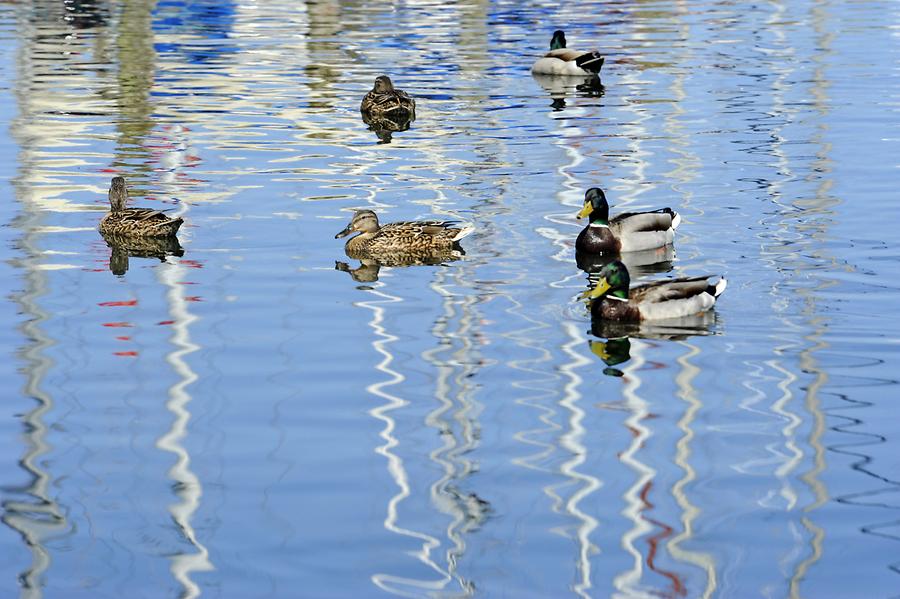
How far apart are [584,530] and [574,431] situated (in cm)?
178

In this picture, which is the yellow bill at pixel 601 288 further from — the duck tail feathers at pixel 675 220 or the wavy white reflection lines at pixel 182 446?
the wavy white reflection lines at pixel 182 446

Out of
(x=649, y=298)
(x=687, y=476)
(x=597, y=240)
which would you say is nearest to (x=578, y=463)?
(x=687, y=476)

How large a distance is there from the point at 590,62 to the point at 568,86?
4.05ft

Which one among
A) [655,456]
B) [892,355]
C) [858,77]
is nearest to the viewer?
[655,456]

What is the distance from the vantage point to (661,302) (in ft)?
45.1

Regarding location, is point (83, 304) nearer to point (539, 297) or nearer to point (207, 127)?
point (539, 297)

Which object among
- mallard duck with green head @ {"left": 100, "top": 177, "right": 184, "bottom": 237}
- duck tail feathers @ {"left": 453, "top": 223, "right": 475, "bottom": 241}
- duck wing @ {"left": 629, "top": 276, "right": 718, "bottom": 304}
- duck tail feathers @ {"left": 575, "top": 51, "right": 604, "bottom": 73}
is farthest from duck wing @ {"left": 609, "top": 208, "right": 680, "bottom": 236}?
duck tail feathers @ {"left": 575, "top": 51, "right": 604, "bottom": 73}

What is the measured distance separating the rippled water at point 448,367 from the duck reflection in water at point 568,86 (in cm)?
215

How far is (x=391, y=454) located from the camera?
10.4m

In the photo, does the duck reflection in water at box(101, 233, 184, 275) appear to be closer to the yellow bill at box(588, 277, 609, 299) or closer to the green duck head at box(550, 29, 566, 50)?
the yellow bill at box(588, 277, 609, 299)

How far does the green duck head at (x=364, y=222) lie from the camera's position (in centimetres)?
1623

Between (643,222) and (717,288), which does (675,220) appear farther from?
(717,288)

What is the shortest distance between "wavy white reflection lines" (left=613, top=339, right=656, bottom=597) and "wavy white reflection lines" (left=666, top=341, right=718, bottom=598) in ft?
0.59

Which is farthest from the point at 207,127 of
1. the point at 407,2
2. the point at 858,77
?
the point at 407,2
